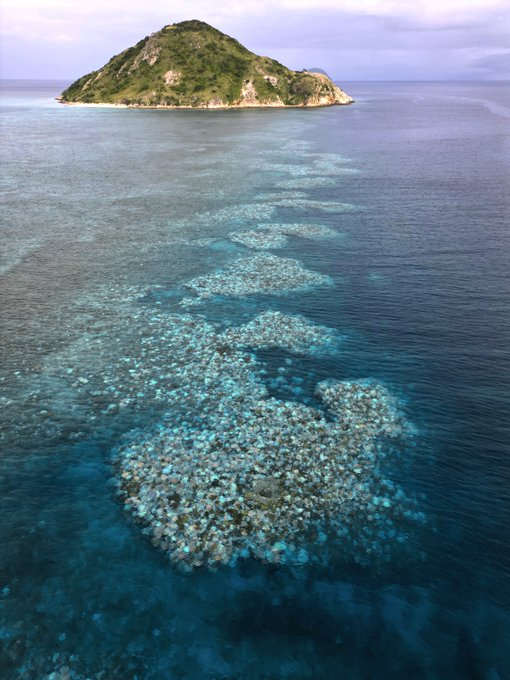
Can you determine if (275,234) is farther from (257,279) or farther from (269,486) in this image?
(269,486)

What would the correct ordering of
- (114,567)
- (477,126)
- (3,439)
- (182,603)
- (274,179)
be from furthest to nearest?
(477,126) < (274,179) < (3,439) < (114,567) < (182,603)

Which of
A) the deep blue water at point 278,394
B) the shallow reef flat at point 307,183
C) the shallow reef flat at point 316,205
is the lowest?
the deep blue water at point 278,394

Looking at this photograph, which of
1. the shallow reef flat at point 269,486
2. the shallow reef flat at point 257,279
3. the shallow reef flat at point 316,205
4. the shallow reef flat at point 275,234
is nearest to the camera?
the shallow reef flat at point 269,486

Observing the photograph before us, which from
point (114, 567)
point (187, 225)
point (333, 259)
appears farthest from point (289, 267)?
point (114, 567)

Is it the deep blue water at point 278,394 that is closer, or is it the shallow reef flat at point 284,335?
the deep blue water at point 278,394

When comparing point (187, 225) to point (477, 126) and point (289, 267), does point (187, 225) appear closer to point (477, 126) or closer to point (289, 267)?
point (289, 267)

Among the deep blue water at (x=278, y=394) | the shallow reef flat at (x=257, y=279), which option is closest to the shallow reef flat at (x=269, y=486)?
the deep blue water at (x=278, y=394)

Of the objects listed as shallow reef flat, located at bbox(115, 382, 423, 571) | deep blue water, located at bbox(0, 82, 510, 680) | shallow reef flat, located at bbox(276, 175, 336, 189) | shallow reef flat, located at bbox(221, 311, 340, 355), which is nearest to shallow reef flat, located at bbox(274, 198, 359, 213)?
deep blue water, located at bbox(0, 82, 510, 680)

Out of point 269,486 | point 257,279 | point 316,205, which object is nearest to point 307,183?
point 316,205

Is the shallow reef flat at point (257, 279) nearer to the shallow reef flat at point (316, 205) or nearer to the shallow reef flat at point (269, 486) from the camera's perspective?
the shallow reef flat at point (269, 486)
